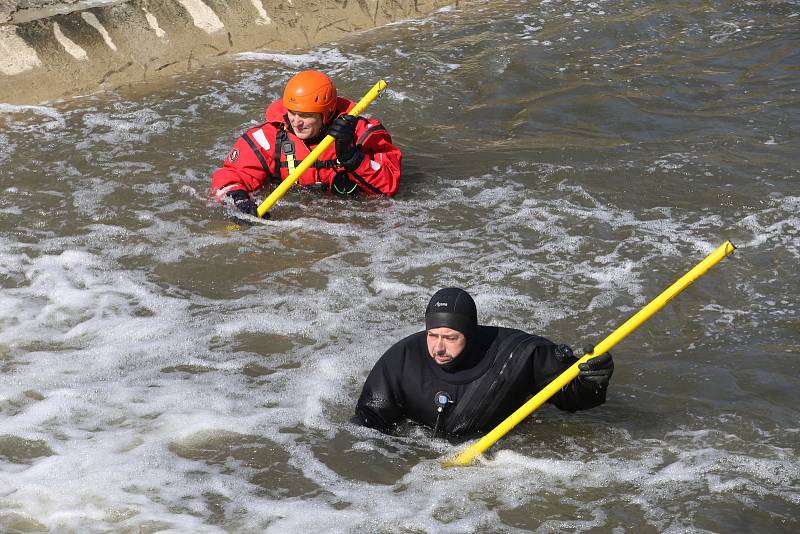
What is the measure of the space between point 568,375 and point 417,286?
2187 millimetres

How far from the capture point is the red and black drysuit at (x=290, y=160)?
789cm

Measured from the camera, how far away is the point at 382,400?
5098mm

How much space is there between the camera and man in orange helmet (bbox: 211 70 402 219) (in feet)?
25.0

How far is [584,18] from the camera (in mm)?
12172

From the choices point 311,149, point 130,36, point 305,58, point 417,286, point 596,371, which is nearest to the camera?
point 596,371

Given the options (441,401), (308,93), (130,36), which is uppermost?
(130,36)

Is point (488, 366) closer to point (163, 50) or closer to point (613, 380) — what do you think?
point (613, 380)

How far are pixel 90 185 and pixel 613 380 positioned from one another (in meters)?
4.42

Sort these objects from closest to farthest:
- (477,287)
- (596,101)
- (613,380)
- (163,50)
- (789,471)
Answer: (789,471), (613,380), (477,287), (596,101), (163,50)

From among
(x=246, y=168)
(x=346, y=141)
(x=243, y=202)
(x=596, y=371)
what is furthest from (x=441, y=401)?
(x=246, y=168)

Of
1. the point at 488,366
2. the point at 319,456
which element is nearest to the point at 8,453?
the point at 319,456

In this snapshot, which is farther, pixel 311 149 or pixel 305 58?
pixel 305 58

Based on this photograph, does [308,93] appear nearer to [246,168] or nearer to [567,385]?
[246,168]

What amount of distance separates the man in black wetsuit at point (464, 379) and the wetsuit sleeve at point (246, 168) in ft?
10.3
